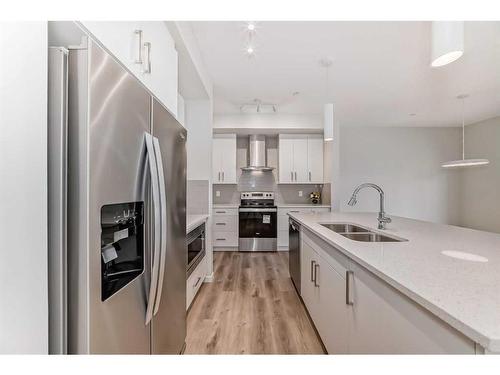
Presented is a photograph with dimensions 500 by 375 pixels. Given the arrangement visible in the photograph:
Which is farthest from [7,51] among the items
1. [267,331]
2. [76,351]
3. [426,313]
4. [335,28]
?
[335,28]

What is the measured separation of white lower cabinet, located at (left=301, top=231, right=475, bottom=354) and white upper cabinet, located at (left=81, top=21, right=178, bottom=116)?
53.9 inches

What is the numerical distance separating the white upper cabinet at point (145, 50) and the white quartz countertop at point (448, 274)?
4.30 ft

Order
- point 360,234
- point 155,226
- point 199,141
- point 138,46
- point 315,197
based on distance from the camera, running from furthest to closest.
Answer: point 315,197 < point 199,141 < point 360,234 < point 138,46 < point 155,226

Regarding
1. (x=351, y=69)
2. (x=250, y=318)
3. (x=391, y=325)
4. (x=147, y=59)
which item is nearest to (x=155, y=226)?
(x=147, y=59)

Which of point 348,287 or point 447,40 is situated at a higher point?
point 447,40

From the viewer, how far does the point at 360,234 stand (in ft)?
6.71

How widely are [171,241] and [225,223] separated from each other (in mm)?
3614

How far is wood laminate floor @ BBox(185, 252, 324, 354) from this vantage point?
1.85 meters

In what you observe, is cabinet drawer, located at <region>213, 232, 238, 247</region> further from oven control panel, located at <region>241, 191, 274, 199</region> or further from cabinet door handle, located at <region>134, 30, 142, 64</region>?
cabinet door handle, located at <region>134, 30, 142, 64</region>

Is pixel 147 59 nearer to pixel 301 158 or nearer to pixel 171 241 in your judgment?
pixel 171 241

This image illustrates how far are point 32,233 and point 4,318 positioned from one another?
7.0 inches

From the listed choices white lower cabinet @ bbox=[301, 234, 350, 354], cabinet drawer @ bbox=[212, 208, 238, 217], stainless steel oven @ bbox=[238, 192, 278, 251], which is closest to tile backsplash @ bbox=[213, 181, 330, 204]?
cabinet drawer @ bbox=[212, 208, 238, 217]

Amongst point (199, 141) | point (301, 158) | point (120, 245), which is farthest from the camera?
point (301, 158)
